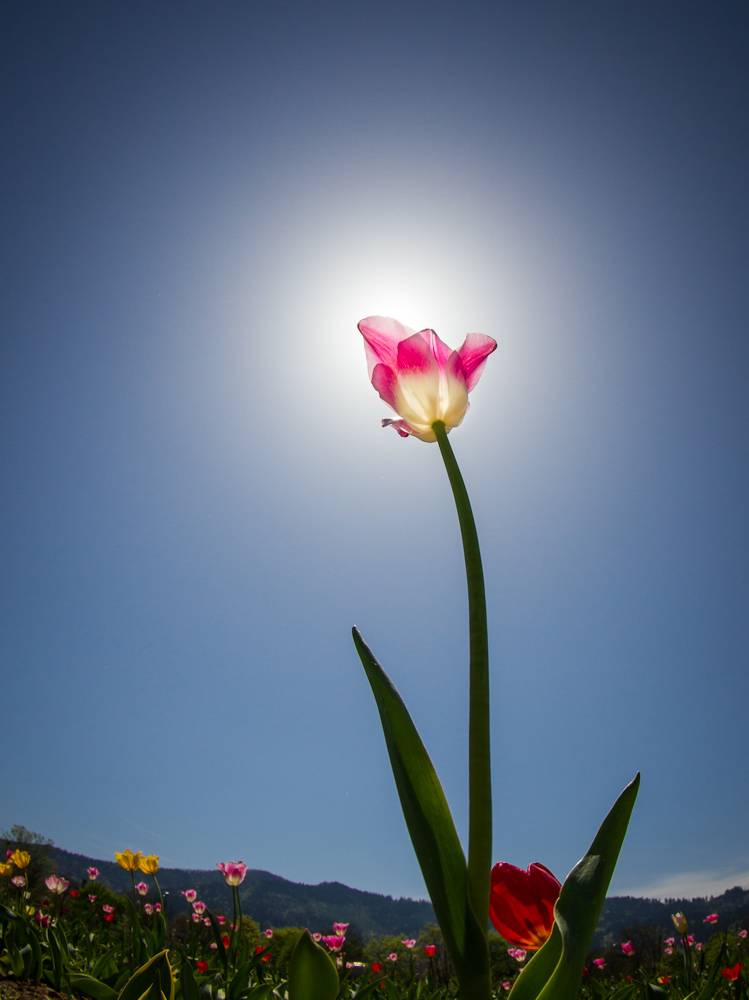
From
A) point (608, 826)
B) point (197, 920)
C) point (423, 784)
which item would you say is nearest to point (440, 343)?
point (423, 784)

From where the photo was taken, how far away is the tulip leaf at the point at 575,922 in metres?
0.83

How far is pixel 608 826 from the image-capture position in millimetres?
1011

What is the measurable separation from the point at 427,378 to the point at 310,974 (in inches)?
44.9

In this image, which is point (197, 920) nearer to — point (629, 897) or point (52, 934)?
point (52, 934)

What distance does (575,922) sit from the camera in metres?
0.89

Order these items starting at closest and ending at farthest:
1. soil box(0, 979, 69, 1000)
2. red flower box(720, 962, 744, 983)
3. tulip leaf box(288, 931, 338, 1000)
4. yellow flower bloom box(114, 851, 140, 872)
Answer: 1. tulip leaf box(288, 931, 338, 1000)
2. soil box(0, 979, 69, 1000)
3. red flower box(720, 962, 744, 983)
4. yellow flower bloom box(114, 851, 140, 872)

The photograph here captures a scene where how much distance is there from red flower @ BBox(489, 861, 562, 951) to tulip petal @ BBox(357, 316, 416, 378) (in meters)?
1.24

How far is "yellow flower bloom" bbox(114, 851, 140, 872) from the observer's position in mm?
4336

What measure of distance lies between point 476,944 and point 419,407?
1.04 meters

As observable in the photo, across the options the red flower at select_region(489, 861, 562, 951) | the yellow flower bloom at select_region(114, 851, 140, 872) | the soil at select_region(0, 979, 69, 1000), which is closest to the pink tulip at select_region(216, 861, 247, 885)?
the yellow flower bloom at select_region(114, 851, 140, 872)

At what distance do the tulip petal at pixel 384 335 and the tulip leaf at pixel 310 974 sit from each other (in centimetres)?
116

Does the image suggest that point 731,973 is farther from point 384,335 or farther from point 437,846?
point 384,335

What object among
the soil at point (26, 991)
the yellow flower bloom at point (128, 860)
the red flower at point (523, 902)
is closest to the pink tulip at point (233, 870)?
the yellow flower bloom at point (128, 860)

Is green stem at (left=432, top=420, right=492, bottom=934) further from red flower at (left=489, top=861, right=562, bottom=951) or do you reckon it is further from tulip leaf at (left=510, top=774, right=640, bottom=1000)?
red flower at (left=489, top=861, right=562, bottom=951)
